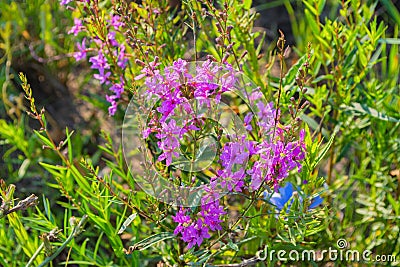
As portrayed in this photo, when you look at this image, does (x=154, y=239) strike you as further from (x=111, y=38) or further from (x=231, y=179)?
(x=111, y=38)

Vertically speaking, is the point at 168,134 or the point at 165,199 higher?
the point at 168,134

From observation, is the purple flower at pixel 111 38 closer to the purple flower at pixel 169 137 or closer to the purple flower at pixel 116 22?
the purple flower at pixel 116 22

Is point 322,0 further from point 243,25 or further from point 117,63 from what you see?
point 117,63

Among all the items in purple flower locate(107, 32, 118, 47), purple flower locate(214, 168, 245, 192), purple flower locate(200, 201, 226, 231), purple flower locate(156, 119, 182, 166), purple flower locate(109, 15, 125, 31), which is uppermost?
purple flower locate(109, 15, 125, 31)

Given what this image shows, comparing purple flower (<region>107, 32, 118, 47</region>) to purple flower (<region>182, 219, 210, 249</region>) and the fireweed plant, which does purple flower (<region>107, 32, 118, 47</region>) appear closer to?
the fireweed plant

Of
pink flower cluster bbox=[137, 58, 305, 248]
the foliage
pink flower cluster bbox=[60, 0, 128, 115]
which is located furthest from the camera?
pink flower cluster bbox=[60, 0, 128, 115]

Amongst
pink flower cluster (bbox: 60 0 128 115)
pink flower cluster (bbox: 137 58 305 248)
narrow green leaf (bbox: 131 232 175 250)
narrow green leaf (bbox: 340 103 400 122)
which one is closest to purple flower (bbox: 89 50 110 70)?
pink flower cluster (bbox: 60 0 128 115)

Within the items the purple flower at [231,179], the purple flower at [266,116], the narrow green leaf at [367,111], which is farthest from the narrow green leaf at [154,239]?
the narrow green leaf at [367,111]

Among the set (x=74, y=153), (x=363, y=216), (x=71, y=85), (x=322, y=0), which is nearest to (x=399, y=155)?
(x=363, y=216)
